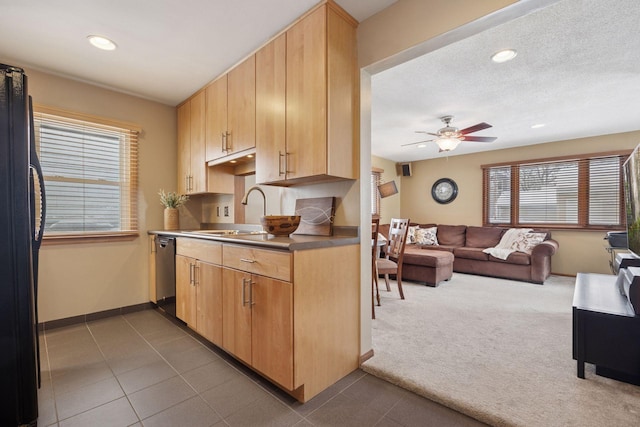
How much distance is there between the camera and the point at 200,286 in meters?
2.46

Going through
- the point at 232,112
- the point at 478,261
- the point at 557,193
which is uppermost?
the point at 232,112

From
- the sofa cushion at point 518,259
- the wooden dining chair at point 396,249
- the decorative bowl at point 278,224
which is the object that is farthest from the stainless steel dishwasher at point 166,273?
the sofa cushion at point 518,259

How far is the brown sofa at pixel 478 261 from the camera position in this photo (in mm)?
4406

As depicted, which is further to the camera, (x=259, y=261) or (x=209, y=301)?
(x=209, y=301)

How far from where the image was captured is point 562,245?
5145mm

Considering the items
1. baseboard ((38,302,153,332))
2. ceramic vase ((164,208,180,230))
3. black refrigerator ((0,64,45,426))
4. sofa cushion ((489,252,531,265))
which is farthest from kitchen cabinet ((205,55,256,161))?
sofa cushion ((489,252,531,265))

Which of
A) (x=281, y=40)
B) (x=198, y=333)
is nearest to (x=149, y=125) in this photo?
(x=281, y=40)

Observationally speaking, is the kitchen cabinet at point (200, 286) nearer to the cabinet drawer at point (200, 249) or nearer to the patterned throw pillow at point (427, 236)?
the cabinet drawer at point (200, 249)

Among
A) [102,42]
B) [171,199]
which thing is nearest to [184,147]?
[171,199]

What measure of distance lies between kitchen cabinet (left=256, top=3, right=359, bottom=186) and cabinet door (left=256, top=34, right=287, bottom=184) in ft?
0.08

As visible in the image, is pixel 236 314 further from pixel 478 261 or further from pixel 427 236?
pixel 427 236

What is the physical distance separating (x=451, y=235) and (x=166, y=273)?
208 inches

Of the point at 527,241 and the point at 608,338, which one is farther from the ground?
the point at 527,241

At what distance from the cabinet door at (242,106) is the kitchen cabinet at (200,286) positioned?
0.95 metres
